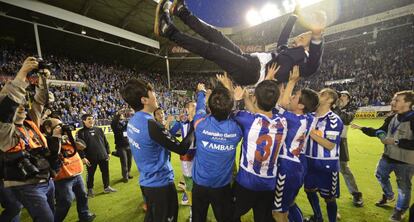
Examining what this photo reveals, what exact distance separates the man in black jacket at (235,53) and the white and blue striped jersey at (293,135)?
2.31 feet

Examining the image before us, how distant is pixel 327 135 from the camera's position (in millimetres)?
3240

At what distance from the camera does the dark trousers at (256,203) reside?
2.36 m

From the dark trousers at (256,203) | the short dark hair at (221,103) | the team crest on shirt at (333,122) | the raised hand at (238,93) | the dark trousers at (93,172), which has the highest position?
the raised hand at (238,93)

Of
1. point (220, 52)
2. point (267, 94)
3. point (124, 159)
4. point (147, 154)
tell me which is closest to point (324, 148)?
point (267, 94)

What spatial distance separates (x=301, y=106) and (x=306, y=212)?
7.64 ft

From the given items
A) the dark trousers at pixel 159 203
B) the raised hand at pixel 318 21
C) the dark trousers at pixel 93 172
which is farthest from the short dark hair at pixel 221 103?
the dark trousers at pixel 93 172

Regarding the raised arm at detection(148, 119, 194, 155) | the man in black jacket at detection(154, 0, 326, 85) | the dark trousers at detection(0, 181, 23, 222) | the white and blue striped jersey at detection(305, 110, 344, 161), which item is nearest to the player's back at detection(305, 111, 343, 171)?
the white and blue striped jersey at detection(305, 110, 344, 161)

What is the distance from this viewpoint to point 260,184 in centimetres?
232

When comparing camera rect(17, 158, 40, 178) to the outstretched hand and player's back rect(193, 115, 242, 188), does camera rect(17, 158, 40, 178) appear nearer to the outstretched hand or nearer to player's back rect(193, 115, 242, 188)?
player's back rect(193, 115, 242, 188)

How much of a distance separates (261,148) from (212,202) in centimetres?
78

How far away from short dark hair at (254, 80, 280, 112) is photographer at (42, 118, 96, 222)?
278 centimetres

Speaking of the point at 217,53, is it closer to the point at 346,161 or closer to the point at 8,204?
the point at 8,204

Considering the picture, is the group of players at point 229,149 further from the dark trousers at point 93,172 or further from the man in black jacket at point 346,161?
the dark trousers at point 93,172

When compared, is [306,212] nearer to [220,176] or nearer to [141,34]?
[220,176]
